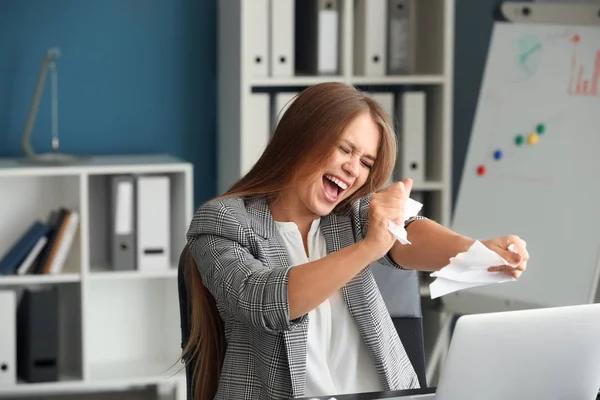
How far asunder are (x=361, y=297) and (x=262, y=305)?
0.24m

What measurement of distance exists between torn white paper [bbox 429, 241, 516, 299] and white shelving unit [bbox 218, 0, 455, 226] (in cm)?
175

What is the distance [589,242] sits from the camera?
2742 mm

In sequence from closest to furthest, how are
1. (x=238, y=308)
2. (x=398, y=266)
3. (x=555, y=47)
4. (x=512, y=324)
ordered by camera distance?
(x=512, y=324) < (x=238, y=308) < (x=398, y=266) < (x=555, y=47)

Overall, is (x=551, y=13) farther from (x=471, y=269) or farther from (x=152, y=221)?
(x=471, y=269)

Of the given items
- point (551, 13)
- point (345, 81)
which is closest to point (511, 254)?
point (551, 13)

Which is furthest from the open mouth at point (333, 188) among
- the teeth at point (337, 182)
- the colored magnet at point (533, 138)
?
the colored magnet at point (533, 138)

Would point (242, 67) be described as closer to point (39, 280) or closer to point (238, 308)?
point (39, 280)

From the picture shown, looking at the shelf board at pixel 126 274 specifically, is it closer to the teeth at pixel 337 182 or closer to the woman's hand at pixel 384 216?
the teeth at pixel 337 182

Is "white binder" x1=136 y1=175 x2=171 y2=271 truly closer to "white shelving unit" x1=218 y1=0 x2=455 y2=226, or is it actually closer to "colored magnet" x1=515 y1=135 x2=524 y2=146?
"white shelving unit" x1=218 y1=0 x2=455 y2=226

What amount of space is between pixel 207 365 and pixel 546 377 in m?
0.61

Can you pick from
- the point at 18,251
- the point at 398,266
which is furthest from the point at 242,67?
the point at 398,266

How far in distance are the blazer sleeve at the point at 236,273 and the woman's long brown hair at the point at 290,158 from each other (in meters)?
0.05

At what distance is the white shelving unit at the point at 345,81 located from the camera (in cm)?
313

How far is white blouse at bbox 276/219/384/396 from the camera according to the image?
1.66 metres
